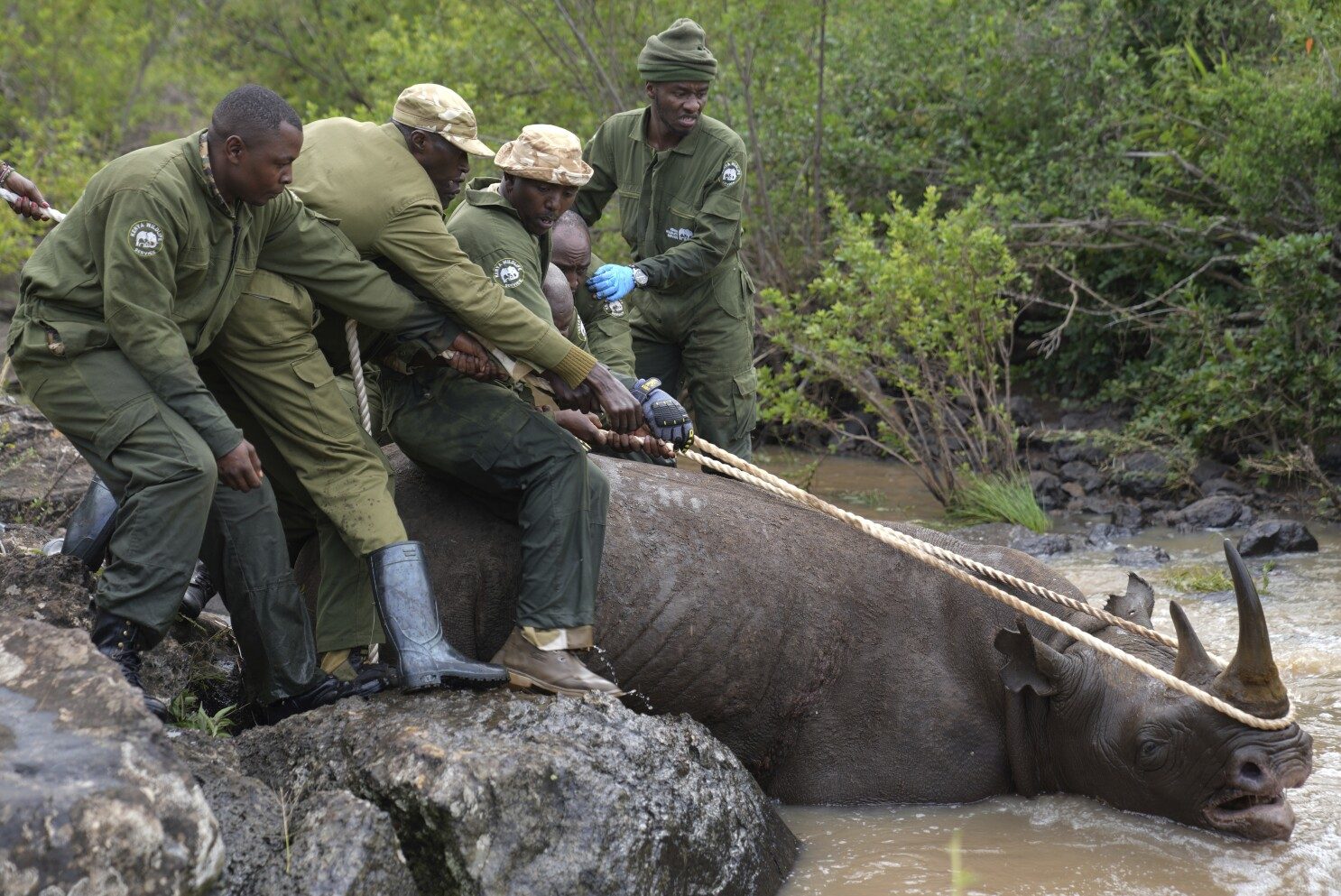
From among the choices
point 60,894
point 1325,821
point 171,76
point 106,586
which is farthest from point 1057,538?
point 171,76

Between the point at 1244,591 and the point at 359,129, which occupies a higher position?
the point at 359,129

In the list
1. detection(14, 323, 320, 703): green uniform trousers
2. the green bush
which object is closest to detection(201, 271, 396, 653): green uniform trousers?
detection(14, 323, 320, 703): green uniform trousers

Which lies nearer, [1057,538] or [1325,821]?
[1325,821]

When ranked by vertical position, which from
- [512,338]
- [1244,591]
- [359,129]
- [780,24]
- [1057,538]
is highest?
[780,24]

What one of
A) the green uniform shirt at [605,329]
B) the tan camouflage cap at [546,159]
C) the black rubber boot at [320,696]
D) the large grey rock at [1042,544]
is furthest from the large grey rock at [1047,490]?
the black rubber boot at [320,696]

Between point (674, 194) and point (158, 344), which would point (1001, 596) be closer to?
point (158, 344)

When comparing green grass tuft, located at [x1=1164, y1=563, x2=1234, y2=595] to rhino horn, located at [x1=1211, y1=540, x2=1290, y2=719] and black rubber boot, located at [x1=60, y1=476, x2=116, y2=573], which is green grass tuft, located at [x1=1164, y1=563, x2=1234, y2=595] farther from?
black rubber boot, located at [x1=60, y1=476, x2=116, y2=573]

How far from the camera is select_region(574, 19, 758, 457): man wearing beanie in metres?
7.35

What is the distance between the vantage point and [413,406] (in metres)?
4.98

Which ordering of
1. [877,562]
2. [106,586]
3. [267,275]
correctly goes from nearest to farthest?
[106,586]
[267,275]
[877,562]

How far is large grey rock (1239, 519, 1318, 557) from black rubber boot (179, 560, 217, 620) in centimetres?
660

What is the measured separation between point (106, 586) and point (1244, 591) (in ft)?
12.0

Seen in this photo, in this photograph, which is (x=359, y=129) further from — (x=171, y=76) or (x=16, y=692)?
(x=171, y=76)

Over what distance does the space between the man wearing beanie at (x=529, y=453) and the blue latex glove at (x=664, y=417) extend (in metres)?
0.02
